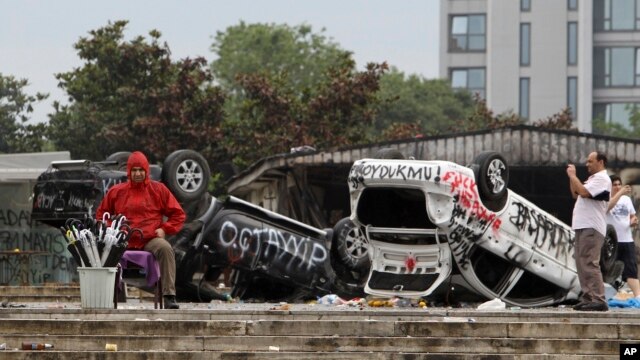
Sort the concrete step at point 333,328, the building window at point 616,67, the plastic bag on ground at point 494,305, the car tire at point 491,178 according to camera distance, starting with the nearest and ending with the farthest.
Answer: the concrete step at point 333,328 < the plastic bag on ground at point 494,305 < the car tire at point 491,178 < the building window at point 616,67

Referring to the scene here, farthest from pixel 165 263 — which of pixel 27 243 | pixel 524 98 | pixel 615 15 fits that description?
pixel 524 98

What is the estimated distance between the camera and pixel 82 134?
4928 centimetres

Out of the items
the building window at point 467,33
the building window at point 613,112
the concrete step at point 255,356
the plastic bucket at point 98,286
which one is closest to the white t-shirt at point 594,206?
the plastic bucket at point 98,286

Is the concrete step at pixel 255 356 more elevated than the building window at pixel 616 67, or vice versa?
the building window at pixel 616 67

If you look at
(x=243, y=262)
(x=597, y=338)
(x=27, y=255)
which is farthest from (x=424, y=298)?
Result: (x=27, y=255)

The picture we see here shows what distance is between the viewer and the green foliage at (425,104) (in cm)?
9694

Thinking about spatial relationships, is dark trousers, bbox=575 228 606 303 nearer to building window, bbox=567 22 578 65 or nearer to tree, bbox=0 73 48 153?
tree, bbox=0 73 48 153

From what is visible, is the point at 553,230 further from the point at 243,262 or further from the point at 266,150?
the point at 266,150

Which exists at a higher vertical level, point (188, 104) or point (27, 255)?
point (188, 104)

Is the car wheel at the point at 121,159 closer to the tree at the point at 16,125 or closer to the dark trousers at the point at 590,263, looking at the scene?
the dark trousers at the point at 590,263

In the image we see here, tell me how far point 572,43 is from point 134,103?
49893 mm

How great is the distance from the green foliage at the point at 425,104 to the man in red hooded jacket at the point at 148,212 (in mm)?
77582

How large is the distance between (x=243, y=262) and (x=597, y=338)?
8.36 meters

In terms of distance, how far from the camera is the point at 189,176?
2022 centimetres
